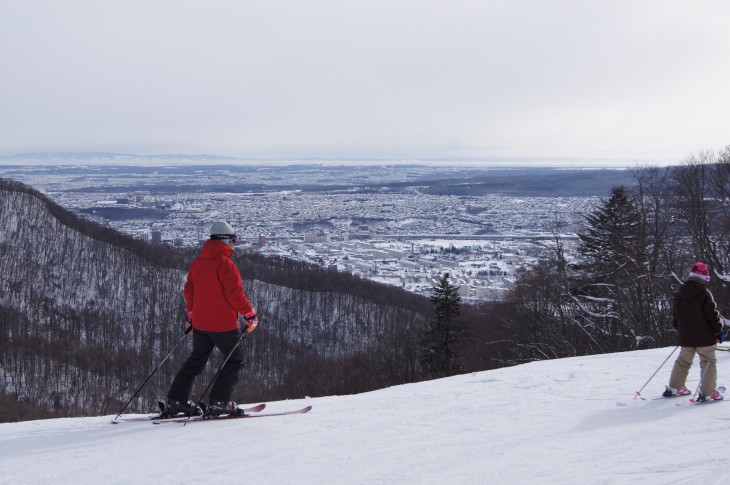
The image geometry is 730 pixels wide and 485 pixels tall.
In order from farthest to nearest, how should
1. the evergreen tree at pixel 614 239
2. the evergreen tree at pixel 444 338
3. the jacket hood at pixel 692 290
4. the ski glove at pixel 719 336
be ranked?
the evergreen tree at pixel 614 239 < the evergreen tree at pixel 444 338 < the jacket hood at pixel 692 290 < the ski glove at pixel 719 336

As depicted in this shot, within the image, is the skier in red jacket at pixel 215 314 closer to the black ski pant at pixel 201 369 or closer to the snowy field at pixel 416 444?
the black ski pant at pixel 201 369

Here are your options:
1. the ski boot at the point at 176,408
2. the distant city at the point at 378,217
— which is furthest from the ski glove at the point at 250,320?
the distant city at the point at 378,217

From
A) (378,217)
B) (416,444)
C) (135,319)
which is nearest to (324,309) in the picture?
(135,319)

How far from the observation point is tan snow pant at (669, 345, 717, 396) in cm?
645

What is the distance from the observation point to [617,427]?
5.66 metres

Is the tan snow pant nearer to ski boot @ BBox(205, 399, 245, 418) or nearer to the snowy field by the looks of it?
the snowy field

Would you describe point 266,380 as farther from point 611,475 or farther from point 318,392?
point 611,475

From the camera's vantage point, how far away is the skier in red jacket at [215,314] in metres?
5.94

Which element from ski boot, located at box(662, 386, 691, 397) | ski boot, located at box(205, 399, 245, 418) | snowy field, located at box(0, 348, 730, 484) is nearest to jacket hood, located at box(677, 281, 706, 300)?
ski boot, located at box(662, 386, 691, 397)

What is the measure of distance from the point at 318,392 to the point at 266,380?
14.3 metres

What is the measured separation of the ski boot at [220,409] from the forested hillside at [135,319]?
66.3 ft

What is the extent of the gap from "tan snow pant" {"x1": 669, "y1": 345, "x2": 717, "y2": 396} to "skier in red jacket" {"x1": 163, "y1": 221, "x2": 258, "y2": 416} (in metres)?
4.43

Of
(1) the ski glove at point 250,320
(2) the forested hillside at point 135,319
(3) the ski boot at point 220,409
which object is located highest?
(1) the ski glove at point 250,320

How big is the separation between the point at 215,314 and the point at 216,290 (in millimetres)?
237
